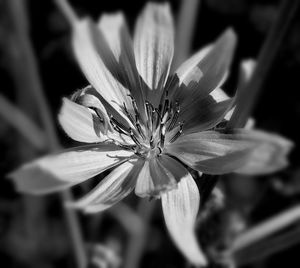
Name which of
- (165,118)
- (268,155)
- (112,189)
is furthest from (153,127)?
(268,155)

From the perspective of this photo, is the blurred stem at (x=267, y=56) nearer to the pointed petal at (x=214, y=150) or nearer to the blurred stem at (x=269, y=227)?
the pointed petal at (x=214, y=150)

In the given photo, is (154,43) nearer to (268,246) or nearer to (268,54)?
(268,54)

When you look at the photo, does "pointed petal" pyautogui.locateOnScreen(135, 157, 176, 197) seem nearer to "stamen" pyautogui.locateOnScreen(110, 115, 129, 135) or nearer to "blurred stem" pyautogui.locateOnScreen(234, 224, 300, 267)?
"stamen" pyautogui.locateOnScreen(110, 115, 129, 135)

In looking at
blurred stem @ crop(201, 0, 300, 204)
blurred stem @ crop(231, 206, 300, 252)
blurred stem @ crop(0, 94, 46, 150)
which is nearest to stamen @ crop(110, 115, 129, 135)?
blurred stem @ crop(231, 206, 300, 252)

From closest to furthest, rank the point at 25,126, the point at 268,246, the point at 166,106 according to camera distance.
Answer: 1. the point at 268,246
2. the point at 166,106
3. the point at 25,126

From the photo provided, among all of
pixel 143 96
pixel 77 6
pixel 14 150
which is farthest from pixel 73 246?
pixel 77 6

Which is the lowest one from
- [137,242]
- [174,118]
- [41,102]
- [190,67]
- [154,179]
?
[137,242]

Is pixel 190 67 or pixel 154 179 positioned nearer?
pixel 154 179
